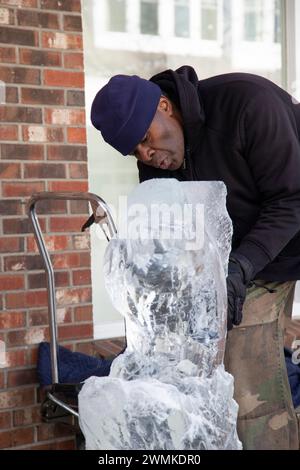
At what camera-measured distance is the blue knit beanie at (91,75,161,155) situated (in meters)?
2.08

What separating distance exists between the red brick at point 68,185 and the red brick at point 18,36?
0.67 meters

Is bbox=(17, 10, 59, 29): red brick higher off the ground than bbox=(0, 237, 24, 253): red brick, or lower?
higher

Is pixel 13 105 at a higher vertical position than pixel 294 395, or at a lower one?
higher

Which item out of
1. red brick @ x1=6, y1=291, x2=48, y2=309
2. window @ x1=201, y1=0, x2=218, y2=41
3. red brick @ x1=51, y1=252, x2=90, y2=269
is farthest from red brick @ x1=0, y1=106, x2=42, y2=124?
window @ x1=201, y1=0, x2=218, y2=41

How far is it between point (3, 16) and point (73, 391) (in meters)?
1.74

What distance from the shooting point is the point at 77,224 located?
10.6 ft

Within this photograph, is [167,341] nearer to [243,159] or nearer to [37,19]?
[243,159]

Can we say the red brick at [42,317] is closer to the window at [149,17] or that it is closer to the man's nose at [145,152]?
the man's nose at [145,152]

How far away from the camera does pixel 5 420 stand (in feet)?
10.1

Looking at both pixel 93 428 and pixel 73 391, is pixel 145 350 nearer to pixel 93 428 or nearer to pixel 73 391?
pixel 93 428

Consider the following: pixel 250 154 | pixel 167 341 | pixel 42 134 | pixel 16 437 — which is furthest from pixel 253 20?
pixel 167 341

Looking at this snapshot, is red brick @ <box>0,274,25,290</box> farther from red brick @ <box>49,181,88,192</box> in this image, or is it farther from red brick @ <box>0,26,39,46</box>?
red brick @ <box>0,26,39,46</box>

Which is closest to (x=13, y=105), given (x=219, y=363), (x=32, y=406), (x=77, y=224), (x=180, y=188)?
(x=77, y=224)

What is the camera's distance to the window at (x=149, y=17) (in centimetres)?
374
